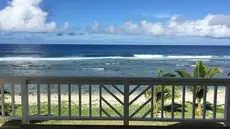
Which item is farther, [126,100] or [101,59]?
[101,59]

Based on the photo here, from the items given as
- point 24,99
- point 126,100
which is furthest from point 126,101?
point 24,99

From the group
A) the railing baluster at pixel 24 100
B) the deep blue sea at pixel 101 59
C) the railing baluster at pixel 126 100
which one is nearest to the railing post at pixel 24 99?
the railing baluster at pixel 24 100

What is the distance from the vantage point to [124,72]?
19875 millimetres

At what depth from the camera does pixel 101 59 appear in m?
25.4

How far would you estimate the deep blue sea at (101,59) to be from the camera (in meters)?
20.0

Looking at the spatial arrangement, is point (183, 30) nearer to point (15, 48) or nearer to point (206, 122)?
point (15, 48)

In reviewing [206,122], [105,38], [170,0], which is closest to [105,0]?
[170,0]

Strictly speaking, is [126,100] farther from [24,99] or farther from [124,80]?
[24,99]

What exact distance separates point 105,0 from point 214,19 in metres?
9.45

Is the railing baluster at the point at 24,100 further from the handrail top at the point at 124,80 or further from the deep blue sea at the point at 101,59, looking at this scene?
the deep blue sea at the point at 101,59

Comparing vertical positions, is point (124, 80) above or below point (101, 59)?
above

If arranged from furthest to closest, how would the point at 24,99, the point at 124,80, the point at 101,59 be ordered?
the point at 101,59 < the point at 24,99 < the point at 124,80

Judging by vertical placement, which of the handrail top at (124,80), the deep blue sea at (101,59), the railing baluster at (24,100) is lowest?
the deep blue sea at (101,59)

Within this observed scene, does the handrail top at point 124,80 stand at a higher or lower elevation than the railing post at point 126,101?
higher
